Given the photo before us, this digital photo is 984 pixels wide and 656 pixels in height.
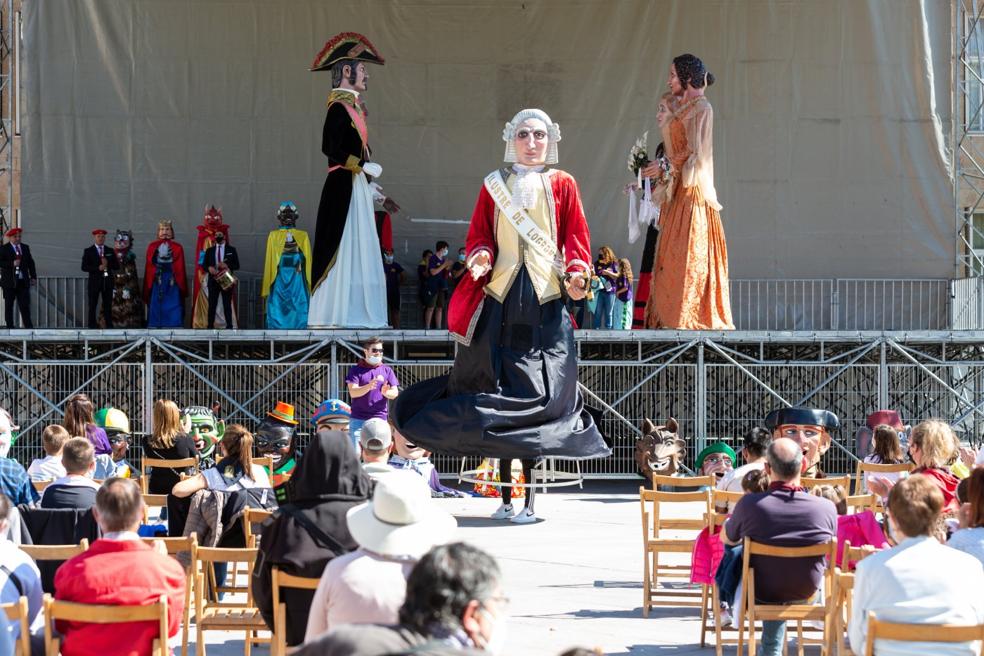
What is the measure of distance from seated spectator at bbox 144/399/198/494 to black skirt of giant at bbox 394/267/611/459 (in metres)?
1.23

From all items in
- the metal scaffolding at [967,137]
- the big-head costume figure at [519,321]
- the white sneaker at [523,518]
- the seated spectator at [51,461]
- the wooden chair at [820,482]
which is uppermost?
the metal scaffolding at [967,137]

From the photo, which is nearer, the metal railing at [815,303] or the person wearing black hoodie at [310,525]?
the person wearing black hoodie at [310,525]

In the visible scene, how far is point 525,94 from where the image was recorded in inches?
565

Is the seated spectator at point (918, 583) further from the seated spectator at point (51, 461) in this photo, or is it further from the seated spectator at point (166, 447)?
the seated spectator at point (166, 447)

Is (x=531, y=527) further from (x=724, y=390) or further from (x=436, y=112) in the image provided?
(x=436, y=112)

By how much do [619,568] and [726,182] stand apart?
300 inches

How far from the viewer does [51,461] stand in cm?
661

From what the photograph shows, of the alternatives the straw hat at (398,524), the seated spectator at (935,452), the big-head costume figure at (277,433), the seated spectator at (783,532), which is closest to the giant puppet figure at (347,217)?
the big-head costume figure at (277,433)

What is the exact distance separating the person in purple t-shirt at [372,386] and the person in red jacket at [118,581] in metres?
5.76

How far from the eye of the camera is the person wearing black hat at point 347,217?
467 inches

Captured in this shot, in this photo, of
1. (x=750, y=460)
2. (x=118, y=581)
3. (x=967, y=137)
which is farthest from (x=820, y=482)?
(x=967, y=137)

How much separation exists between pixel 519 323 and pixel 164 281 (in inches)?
241

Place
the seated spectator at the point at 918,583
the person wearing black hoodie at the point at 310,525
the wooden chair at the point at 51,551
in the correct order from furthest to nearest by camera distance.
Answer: the wooden chair at the point at 51,551, the person wearing black hoodie at the point at 310,525, the seated spectator at the point at 918,583

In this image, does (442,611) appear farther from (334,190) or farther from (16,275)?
(16,275)
